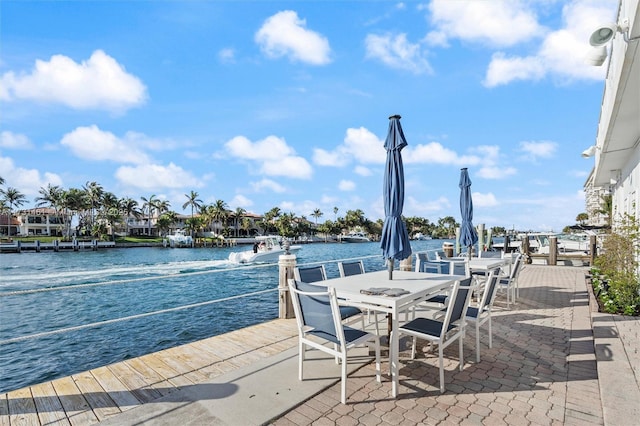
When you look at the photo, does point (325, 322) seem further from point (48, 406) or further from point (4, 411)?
point (4, 411)

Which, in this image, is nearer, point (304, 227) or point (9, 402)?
point (9, 402)

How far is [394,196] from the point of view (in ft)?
13.2

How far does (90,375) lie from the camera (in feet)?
9.89

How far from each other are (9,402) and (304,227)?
7402 centimetres

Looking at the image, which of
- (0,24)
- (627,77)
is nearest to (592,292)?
(627,77)

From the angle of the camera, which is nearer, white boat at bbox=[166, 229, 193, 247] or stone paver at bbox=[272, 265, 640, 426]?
stone paver at bbox=[272, 265, 640, 426]

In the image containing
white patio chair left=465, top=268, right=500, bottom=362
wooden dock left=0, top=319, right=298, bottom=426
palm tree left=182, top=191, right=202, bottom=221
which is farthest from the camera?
palm tree left=182, top=191, right=202, bottom=221

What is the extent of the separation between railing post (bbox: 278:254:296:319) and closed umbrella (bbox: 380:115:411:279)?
148 centimetres

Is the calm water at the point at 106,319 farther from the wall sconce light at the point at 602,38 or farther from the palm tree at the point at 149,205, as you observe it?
the palm tree at the point at 149,205

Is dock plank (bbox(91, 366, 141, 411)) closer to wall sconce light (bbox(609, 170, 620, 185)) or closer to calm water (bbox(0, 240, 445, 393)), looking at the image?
calm water (bbox(0, 240, 445, 393))

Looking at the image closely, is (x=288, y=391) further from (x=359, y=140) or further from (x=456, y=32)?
(x=359, y=140)

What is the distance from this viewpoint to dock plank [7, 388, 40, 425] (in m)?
2.28

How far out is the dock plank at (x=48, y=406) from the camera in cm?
229

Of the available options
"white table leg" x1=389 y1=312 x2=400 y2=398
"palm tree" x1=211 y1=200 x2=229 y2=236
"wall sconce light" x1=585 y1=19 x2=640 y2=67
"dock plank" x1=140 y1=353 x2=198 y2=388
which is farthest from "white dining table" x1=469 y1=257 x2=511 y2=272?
"palm tree" x1=211 y1=200 x2=229 y2=236
